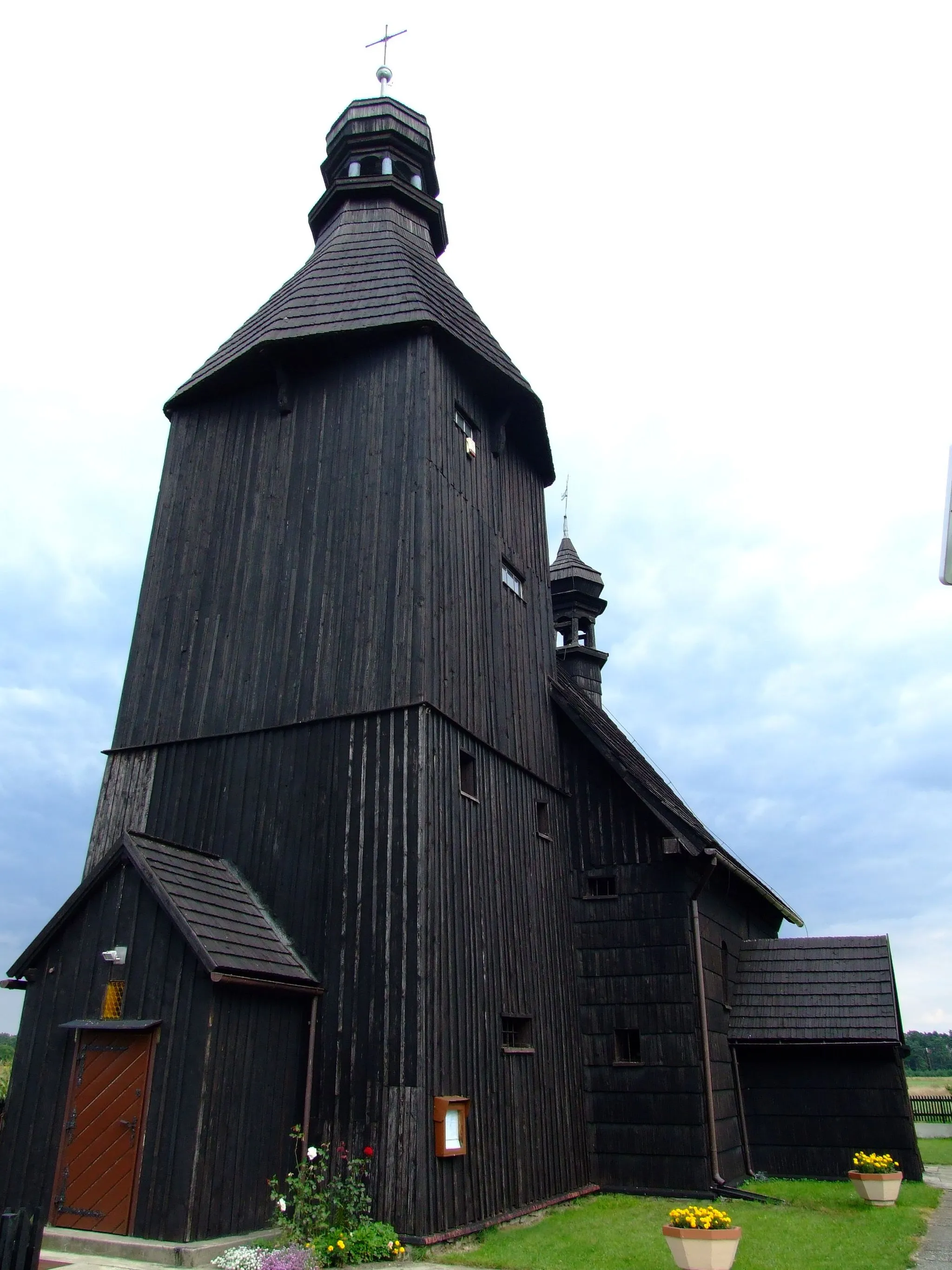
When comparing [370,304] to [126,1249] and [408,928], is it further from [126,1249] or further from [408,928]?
[126,1249]

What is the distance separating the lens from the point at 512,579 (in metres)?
17.0

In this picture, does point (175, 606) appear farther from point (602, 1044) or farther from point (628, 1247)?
point (628, 1247)

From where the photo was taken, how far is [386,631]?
1316 centimetres

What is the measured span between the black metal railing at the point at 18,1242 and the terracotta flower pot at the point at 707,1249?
543 cm

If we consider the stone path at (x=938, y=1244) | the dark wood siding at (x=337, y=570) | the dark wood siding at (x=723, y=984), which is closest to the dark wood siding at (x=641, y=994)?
the dark wood siding at (x=723, y=984)

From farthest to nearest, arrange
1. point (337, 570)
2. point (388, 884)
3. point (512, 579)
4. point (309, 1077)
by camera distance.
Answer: point (512, 579) < point (337, 570) < point (388, 884) < point (309, 1077)

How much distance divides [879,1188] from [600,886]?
568 cm

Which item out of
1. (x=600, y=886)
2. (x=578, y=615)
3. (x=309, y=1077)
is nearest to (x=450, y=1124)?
(x=309, y=1077)

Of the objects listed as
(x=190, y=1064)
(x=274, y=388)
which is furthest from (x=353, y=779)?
(x=274, y=388)

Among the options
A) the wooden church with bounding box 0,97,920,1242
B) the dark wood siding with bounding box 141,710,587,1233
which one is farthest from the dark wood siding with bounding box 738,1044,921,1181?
the dark wood siding with bounding box 141,710,587,1233

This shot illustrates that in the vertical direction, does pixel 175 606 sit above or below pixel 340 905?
above

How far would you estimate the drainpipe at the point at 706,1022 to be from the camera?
13.9 meters

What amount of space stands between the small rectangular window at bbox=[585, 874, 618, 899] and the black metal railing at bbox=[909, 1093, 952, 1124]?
21.1m

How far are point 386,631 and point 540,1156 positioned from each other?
7.33 meters
